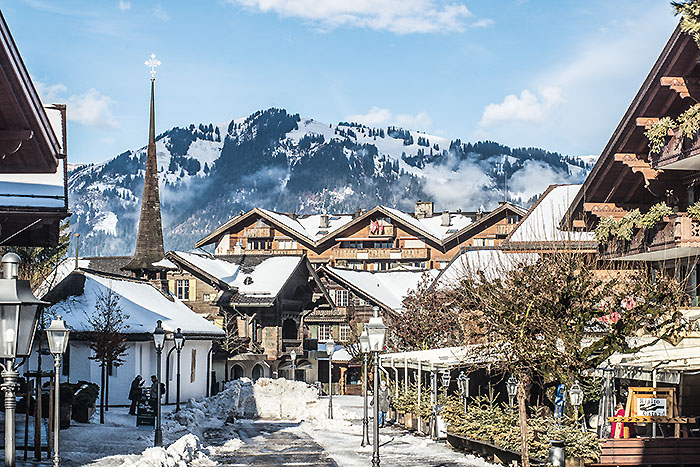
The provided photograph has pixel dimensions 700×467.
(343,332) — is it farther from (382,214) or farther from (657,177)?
(657,177)

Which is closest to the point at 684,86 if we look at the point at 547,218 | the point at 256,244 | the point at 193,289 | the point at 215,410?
the point at 547,218

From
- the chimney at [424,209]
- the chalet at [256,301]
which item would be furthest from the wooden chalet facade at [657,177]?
the chimney at [424,209]

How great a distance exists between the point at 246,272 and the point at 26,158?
170 ft

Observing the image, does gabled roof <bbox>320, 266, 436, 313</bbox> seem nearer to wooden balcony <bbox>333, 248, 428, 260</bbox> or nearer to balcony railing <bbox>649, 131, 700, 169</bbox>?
wooden balcony <bbox>333, 248, 428, 260</bbox>

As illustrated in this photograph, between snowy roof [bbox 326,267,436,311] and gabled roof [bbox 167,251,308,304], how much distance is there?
25.9 ft

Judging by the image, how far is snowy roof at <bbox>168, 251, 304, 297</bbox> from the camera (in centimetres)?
6969

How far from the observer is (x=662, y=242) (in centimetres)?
2930

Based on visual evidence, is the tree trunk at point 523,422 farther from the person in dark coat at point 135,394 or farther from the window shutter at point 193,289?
the window shutter at point 193,289

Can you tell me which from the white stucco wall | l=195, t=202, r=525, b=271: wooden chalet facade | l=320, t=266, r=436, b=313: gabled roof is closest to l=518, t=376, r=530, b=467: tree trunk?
the white stucco wall

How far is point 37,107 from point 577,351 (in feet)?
40.8

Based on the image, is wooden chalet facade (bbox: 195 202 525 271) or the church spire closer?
the church spire

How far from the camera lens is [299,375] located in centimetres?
7894

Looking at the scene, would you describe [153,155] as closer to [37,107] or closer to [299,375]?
[299,375]

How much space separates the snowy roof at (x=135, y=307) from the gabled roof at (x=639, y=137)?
19.6 meters
